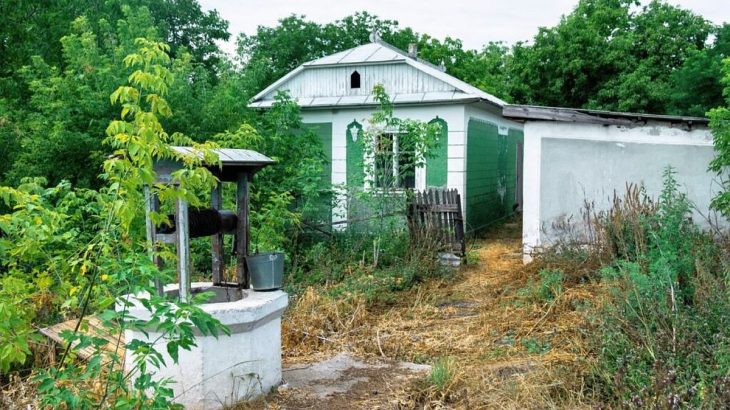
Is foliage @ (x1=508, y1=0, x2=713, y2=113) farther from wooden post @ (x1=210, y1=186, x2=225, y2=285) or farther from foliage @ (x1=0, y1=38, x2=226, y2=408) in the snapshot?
foliage @ (x1=0, y1=38, x2=226, y2=408)

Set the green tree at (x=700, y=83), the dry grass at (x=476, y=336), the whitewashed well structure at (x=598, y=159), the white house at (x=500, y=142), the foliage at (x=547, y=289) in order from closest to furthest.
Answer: the dry grass at (x=476, y=336) < the foliage at (x=547, y=289) < the whitewashed well structure at (x=598, y=159) < the white house at (x=500, y=142) < the green tree at (x=700, y=83)

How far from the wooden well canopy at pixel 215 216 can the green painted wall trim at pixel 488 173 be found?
27.7ft

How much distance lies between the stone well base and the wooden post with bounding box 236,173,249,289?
388mm

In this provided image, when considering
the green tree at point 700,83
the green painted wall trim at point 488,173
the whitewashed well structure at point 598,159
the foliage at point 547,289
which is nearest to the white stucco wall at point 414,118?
the green painted wall trim at point 488,173

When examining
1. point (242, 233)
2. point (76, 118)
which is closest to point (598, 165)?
point (242, 233)

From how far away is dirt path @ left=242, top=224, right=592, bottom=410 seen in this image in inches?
172

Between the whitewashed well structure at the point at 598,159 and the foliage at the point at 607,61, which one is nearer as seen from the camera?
the whitewashed well structure at the point at 598,159

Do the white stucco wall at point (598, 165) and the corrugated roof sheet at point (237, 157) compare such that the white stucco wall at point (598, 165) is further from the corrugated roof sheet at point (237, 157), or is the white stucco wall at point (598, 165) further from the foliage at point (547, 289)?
the corrugated roof sheet at point (237, 157)

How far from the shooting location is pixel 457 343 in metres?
6.01

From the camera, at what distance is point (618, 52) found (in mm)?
20234

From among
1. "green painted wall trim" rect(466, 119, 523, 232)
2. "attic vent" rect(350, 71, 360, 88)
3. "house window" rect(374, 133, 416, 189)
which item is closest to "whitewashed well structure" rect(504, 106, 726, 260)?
"house window" rect(374, 133, 416, 189)

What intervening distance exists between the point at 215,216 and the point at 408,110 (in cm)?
877

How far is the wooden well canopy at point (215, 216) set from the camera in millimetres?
4227

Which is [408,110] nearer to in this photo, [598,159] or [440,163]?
[440,163]
